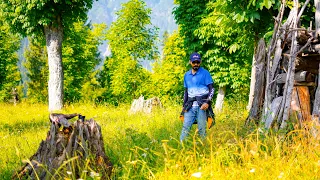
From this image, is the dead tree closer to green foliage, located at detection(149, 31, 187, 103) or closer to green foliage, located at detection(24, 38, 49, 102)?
green foliage, located at detection(149, 31, 187, 103)

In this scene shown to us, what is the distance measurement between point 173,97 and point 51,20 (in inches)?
245

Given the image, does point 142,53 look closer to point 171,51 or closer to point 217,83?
point 171,51

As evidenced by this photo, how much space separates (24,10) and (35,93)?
105 feet

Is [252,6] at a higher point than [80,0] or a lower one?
lower

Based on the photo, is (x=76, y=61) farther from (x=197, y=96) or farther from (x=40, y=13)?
(x=197, y=96)

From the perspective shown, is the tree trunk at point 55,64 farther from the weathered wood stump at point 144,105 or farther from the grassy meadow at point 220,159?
the grassy meadow at point 220,159

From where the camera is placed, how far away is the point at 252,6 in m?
7.43

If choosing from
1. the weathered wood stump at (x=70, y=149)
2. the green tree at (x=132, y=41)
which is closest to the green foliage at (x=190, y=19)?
the green tree at (x=132, y=41)

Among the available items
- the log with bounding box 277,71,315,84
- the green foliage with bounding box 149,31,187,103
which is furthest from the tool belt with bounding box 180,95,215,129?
the green foliage with bounding box 149,31,187,103

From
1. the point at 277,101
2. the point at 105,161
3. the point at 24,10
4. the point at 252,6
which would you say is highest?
the point at 24,10

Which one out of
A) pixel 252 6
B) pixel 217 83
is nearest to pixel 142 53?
pixel 217 83

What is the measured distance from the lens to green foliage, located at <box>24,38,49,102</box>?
135 ft

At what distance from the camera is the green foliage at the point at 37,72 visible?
41.2 metres

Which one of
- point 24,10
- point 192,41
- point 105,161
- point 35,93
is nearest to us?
point 105,161
